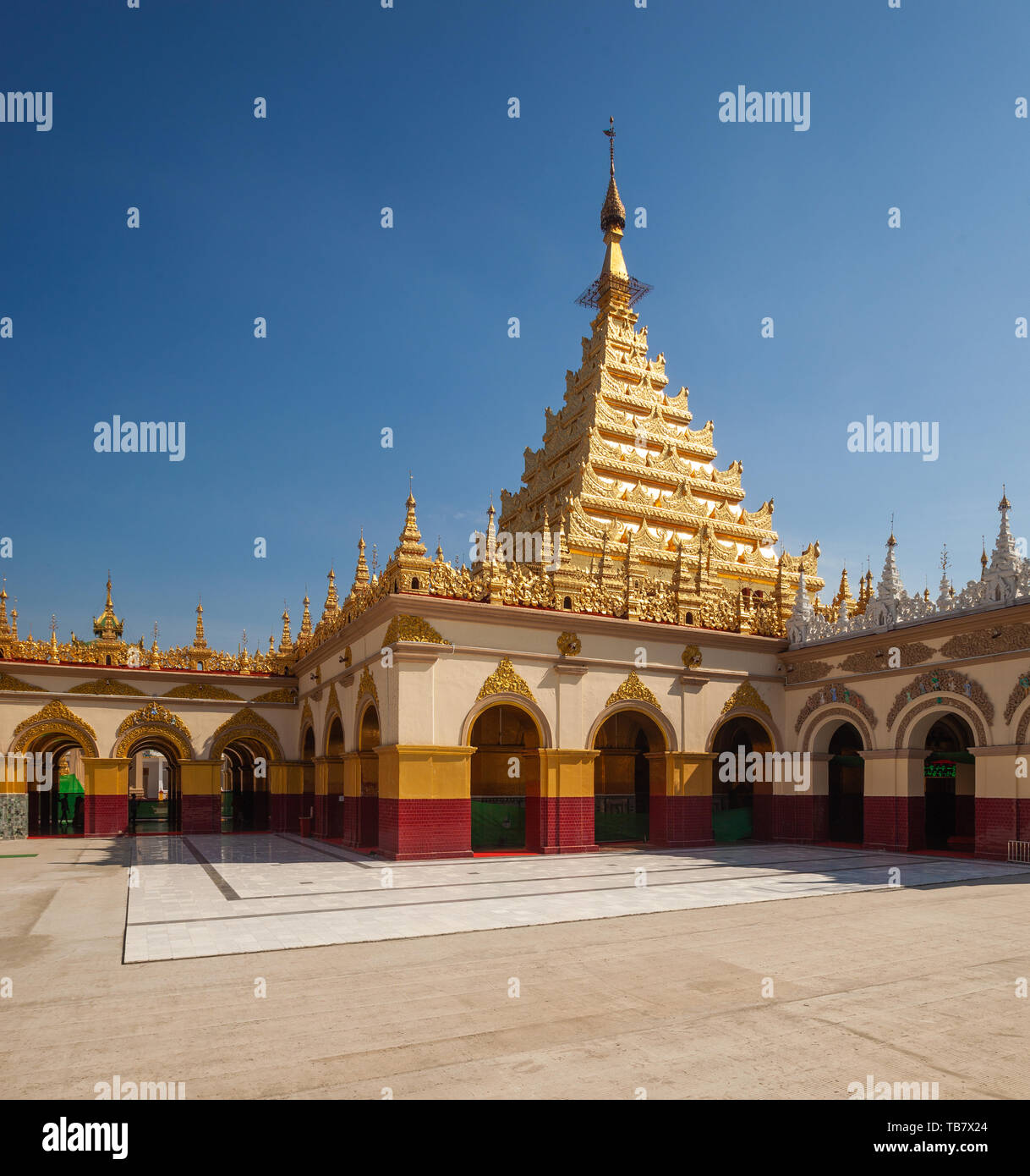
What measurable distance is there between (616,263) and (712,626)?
64.1ft

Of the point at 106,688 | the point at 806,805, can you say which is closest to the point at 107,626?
the point at 106,688

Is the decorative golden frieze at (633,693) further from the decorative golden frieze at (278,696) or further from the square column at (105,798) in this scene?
the square column at (105,798)

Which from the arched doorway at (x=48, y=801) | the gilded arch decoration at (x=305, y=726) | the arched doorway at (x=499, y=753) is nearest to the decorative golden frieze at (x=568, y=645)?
the arched doorway at (x=499, y=753)

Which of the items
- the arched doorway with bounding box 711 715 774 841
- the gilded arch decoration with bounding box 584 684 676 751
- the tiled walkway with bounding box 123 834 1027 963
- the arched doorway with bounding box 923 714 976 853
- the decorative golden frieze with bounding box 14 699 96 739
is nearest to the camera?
the tiled walkway with bounding box 123 834 1027 963

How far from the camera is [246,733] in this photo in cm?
2802

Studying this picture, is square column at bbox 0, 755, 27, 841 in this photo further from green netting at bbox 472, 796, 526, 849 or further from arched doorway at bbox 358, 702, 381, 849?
green netting at bbox 472, 796, 526, 849

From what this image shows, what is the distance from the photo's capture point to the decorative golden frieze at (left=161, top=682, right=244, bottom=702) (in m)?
26.9

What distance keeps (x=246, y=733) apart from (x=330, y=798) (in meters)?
5.05

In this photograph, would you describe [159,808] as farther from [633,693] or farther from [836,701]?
[836,701]

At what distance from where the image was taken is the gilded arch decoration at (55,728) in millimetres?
24422

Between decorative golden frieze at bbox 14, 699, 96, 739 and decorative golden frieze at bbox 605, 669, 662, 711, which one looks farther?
decorative golden frieze at bbox 14, 699, 96, 739

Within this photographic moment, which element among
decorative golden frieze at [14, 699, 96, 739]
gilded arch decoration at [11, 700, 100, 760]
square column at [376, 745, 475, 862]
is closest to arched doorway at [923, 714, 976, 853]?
square column at [376, 745, 475, 862]

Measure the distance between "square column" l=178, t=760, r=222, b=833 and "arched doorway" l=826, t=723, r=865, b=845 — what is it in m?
17.9
